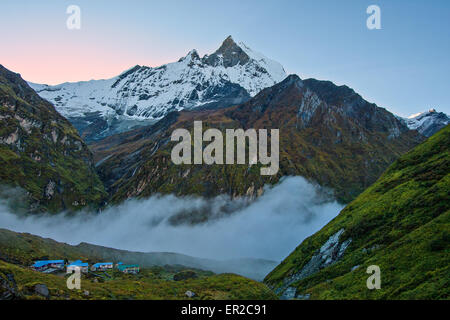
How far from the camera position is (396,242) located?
77.8 meters

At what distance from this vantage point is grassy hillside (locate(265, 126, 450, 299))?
196ft

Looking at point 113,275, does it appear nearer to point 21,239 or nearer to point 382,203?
point 21,239

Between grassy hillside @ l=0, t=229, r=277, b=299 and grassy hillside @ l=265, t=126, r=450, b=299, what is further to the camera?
grassy hillside @ l=0, t=229, r=277, b=299

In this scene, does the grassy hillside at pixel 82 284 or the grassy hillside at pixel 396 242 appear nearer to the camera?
the grassy hillside at pixel 396 242

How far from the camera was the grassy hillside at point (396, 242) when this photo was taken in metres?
59.6

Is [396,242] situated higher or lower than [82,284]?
higher

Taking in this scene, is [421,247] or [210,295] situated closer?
[421,247]

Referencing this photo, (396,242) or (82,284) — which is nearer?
(396,242)

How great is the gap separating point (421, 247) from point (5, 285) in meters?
72.5
